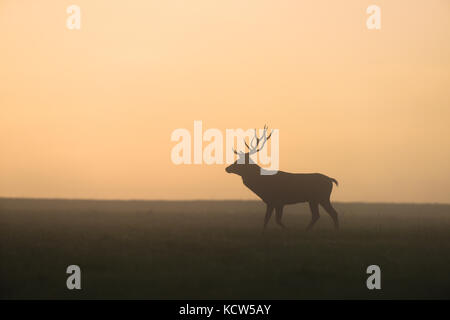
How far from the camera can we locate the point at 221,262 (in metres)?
10.4

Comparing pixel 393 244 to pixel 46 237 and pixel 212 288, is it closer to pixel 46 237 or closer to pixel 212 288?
pixel 212 288

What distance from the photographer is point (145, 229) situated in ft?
50.1

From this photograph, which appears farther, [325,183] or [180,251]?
[325,183]

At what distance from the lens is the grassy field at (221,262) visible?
8727 mm

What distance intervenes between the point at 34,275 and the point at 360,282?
4578mm

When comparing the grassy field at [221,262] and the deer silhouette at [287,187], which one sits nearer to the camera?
the grassy field at [221,262]

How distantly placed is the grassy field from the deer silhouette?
82 cm

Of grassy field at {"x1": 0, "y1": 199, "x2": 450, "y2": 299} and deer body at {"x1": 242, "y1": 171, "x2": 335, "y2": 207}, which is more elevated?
deer body at {"x1": 242, "y1": 171, "x2": 335, "y2": 207}

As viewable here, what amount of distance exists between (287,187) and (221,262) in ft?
18.1

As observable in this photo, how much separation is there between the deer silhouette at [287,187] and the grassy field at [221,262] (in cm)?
82

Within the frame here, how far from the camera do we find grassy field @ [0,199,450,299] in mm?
8727
